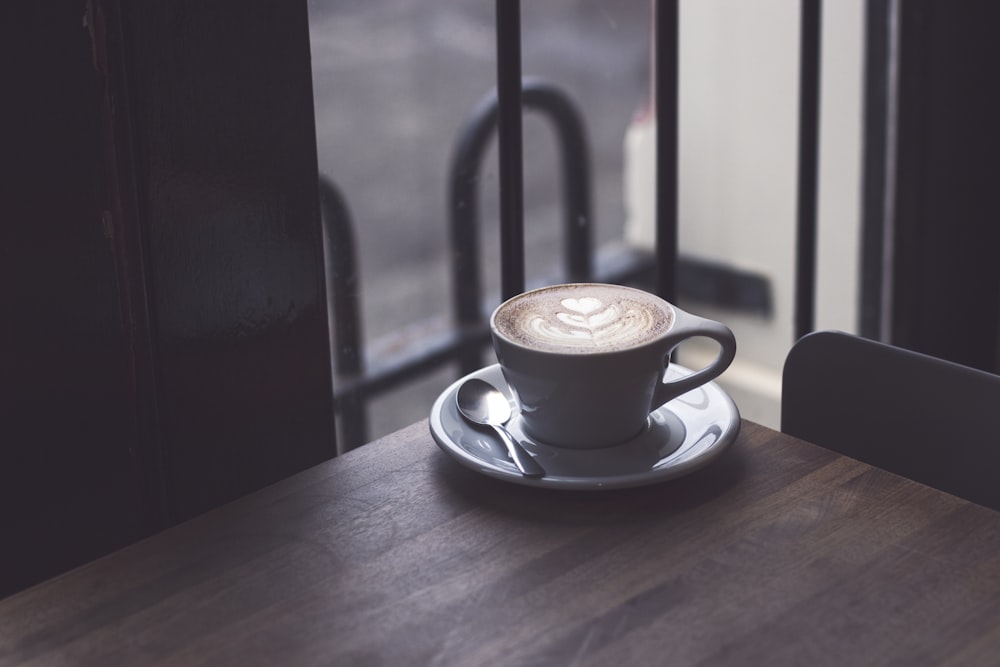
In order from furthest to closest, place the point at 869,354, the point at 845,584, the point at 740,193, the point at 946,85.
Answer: the point at 740,193 → the point at 946,85 → the point at 869,354 → the point at 845,584

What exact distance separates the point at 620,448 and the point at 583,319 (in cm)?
11

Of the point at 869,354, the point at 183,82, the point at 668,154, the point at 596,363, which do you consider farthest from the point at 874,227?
the point at 183,82

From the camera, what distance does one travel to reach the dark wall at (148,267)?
815 millimetres

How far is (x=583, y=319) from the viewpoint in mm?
879

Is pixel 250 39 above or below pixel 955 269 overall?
above

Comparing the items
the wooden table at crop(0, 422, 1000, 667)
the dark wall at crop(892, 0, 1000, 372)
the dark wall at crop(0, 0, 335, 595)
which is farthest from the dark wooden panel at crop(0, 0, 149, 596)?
the dark wall at crop(892, 0, 1000, 372)

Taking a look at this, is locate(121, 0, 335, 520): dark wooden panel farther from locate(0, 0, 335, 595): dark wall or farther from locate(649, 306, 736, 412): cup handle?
locate(649, 306, 736, 412): cup handle

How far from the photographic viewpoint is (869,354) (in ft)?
3.22

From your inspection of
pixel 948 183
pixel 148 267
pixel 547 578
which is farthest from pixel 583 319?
pixel 948 183

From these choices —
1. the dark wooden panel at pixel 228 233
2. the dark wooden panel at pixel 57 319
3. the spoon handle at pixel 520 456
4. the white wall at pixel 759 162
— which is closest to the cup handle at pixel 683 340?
the spoon handle at pixel 520 456

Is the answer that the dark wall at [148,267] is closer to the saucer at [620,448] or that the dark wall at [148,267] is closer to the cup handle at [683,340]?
the saucer at [620,448]

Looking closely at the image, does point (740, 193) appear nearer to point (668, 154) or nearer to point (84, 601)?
point (668, 154)

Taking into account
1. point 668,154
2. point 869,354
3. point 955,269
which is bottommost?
point 955,269

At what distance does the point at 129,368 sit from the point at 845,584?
554 mm
